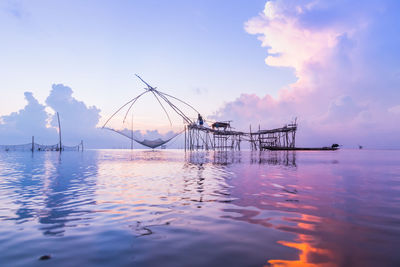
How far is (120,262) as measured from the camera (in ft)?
12.2

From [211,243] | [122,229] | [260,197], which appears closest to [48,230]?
[122,229]

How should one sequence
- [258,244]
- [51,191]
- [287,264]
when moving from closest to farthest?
[287,264]
[258,244]
[51,191]

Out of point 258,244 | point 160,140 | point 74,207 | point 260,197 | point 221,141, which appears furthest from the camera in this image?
point 221,141

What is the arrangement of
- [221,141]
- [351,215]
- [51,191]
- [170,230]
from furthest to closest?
1. [221,141]
2. [51,191]
3. [351,215]
4. [170,230]

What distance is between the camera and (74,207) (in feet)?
24.8

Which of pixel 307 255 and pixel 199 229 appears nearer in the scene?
pixel 307 255

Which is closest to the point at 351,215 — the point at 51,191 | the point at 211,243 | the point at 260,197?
the point at 260,197

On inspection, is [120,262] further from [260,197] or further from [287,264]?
[260,197]

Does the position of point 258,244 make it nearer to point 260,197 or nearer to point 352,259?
point 352,259

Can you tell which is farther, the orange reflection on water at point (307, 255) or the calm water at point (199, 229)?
the calm water at point (199, 229)

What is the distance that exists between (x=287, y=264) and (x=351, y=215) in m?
4.22

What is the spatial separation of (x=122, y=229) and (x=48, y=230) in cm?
166

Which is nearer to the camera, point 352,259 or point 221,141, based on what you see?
point 352,259

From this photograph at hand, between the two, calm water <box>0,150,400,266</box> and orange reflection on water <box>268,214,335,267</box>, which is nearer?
orange reflection on water <box>268,214,335,267</box>
